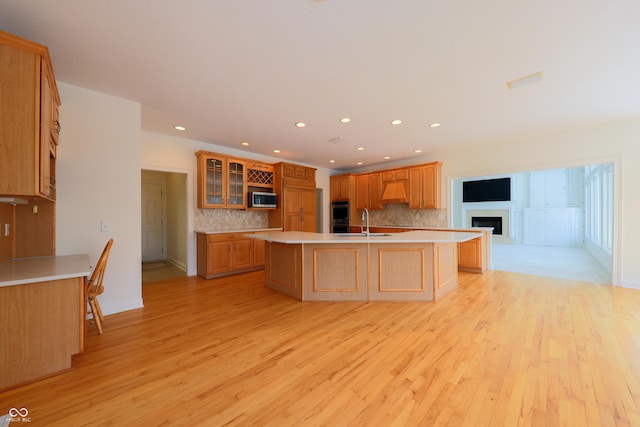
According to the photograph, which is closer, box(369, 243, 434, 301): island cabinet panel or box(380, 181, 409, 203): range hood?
box(369, 243, 434, 301): island cabinet panel

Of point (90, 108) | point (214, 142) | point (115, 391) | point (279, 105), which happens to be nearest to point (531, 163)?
point (279, 105)

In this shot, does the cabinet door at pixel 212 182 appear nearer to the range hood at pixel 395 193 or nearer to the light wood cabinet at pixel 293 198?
the light wood cabinet at pixel 293 198

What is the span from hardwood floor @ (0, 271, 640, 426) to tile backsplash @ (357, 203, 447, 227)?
2.98 metres

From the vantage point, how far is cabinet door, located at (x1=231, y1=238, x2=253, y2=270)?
16.3 feet

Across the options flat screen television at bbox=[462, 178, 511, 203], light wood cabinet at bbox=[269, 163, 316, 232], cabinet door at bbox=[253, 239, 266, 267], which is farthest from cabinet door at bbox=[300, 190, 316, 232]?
flat screen television at bbox=[462, 178, 511, 203]

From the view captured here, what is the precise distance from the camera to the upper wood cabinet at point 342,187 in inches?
285

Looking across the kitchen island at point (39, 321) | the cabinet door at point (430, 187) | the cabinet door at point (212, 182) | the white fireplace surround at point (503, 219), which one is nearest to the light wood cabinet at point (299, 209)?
the cabinet door at point (212, 182)

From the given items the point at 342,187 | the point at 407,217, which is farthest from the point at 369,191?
the point at 407,217

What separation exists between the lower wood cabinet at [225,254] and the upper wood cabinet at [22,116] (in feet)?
9.26

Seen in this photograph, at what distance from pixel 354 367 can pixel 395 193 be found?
5016 millimetres

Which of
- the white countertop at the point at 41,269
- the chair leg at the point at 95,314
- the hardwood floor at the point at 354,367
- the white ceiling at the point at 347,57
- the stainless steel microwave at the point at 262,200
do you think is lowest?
the hardwood floor at the point at 354,367

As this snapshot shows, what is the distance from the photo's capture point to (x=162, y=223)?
662cm

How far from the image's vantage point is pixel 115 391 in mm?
1690

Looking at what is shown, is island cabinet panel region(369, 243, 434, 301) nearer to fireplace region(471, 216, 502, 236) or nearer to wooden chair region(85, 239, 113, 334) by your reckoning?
wooden chair region(85, 239, 113, 334)
